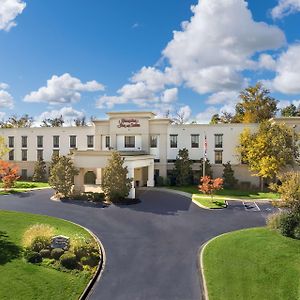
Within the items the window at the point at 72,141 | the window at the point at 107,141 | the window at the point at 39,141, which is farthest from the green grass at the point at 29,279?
the window at the point at 39,141

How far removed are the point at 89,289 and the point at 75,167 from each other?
2698 cm

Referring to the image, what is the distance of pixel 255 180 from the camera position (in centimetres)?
5547

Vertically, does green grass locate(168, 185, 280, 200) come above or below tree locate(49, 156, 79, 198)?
below

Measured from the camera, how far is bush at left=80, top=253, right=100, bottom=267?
24.7m

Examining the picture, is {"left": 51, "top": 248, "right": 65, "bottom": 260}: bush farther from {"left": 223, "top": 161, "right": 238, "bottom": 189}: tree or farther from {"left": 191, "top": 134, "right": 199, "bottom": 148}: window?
{"left": 191, "top": 134, "right": 199, "bottom": 148}: window

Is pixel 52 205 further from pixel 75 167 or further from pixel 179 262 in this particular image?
pixel 179 262

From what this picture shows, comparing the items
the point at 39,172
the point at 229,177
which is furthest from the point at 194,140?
the point at 39,172

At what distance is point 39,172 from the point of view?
62.8m

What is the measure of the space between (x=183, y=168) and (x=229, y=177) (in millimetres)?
7411

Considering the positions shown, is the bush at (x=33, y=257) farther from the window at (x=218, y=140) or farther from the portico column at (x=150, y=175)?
the window at (x=218, y=140)

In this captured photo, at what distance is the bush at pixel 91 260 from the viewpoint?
24688 mm

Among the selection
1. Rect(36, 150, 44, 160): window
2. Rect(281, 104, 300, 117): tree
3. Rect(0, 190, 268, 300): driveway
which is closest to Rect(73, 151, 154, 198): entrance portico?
Rect(0, 190, 268, 300): driveway

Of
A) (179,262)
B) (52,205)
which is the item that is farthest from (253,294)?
(52,205)

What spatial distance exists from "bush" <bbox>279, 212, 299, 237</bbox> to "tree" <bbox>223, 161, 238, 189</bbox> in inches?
974
